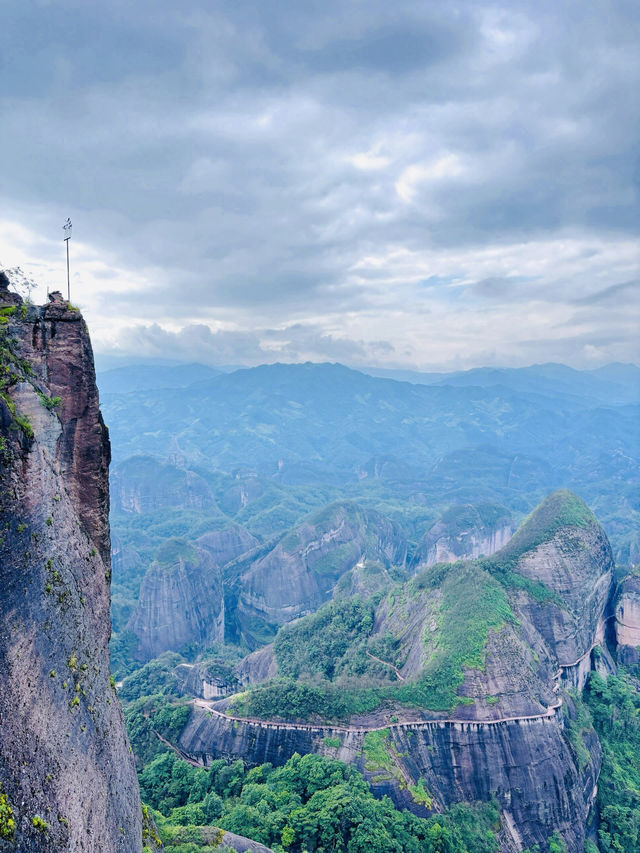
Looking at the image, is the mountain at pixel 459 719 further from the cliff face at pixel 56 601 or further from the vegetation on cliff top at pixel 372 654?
the cliff face at pixel 56 601

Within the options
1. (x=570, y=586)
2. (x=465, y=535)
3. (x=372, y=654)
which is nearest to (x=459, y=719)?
(x=372, y=654)

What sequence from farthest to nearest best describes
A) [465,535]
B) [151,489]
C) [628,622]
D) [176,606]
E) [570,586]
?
[151,489]
[465,535]
[176,606]
[628,622]
[570,586]

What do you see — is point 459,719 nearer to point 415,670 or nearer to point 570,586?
point 415,670

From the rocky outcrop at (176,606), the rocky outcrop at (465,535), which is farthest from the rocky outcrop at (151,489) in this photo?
the rocky outcrop at (465,535)

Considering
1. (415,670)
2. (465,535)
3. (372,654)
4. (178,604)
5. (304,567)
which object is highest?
(415,670)

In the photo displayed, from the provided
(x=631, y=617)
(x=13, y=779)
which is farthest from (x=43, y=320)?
(x=631, y=617)

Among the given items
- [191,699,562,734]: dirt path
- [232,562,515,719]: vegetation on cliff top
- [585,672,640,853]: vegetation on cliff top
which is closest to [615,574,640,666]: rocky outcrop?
[585,672,640,853]: vegetation on cliff top

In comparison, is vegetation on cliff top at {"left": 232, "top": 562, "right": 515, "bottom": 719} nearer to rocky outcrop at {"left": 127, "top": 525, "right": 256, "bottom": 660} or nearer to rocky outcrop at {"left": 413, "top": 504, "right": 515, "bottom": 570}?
rocky outcrop at {"left": 127, "top": 525, "right": 256, "bottom": 660}
